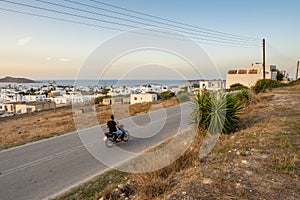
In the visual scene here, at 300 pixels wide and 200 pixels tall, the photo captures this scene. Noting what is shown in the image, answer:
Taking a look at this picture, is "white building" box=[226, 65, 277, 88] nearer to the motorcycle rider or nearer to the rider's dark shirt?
the motorcycle rider

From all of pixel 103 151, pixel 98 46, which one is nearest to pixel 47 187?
pixel 103 151

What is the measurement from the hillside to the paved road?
68 centimetres

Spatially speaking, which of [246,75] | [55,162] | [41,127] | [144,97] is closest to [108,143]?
[55,162]

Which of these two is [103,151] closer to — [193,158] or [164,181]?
[193,158]

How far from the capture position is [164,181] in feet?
14.5

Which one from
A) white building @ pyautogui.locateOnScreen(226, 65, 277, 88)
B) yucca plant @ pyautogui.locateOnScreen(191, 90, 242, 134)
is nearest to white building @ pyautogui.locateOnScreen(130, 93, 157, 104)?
white building @ pyautogui.locateOnScreen(226, 65, 277, 88)

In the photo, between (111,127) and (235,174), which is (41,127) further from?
(235,174)

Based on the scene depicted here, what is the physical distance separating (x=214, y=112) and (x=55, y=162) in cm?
589

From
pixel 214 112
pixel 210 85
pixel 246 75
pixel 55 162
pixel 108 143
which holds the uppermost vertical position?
pixel 246 75

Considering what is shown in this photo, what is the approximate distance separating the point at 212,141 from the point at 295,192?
3859mm

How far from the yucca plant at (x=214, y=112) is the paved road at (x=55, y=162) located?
211 centimetres

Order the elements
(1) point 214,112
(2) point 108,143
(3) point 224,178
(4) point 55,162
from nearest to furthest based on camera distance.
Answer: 1. (3) point 224,178
2. (4) point 55,162
3. (1) point 214,112
4. (2) point 108,143

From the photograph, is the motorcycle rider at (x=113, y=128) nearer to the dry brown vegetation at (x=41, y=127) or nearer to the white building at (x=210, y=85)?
the white building at (x=210, y=85)

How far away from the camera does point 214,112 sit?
8391mm
